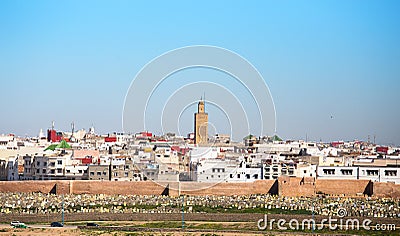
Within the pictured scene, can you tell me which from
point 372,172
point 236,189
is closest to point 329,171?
point 372,172

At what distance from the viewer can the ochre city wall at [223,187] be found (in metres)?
39.0

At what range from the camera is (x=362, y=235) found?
90.1ft

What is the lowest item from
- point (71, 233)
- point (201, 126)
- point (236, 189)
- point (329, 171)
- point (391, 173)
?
point (71, 233)

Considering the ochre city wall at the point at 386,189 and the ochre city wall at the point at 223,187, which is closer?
the ochre city wall at the point at 386,189

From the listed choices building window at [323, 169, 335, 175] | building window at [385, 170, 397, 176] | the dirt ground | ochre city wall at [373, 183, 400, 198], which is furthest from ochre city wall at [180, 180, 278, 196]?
the dirt ground

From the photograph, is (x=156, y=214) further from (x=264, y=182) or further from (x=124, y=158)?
(x=124, y=158)

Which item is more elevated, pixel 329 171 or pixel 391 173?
pixel 329 171

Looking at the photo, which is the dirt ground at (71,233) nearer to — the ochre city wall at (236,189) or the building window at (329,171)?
the ochre city wall at (236,189)

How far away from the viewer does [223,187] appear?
39.8 metres

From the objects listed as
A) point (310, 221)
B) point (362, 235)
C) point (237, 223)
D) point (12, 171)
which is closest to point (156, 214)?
point (237, 223)

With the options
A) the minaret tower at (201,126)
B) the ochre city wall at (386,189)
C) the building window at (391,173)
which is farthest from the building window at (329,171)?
the minaret tower at (201,126)

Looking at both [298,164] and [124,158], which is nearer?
[298,164]

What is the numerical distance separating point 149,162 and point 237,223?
67.9 ft

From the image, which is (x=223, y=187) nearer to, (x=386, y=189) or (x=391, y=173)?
(x=386, y=189)
